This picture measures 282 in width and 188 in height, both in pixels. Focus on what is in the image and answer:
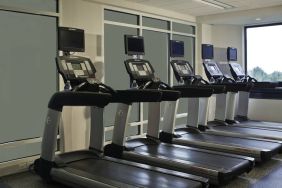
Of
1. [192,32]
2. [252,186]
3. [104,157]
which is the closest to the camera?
[252,186]

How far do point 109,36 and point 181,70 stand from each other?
5.03 feet

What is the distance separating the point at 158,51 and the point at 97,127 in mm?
3450

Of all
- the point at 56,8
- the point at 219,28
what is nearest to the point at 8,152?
the point at 56,8

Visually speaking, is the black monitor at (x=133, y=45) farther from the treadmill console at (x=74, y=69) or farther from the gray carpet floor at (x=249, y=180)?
the gray carpet floor at (x=249, y=180)

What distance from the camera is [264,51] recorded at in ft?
28.3

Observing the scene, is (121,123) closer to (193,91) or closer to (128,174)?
(128,174)

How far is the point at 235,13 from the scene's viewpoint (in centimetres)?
728

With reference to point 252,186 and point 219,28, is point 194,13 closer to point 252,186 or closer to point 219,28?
point 219,28

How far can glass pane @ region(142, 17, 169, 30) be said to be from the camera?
685cm

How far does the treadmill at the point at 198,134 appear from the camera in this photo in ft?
15.7

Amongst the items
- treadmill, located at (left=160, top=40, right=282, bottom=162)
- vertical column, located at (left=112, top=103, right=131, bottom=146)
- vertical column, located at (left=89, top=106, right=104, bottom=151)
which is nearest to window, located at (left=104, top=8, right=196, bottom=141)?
treadmill, located at (left=160, top=40, right=282, bottom=162)

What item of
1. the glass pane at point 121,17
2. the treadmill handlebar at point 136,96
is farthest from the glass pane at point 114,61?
the treadmill handlebar at point 136,96

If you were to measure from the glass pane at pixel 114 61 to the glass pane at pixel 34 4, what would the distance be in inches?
50.0

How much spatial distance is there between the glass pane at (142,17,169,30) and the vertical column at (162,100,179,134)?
220 centimetres
